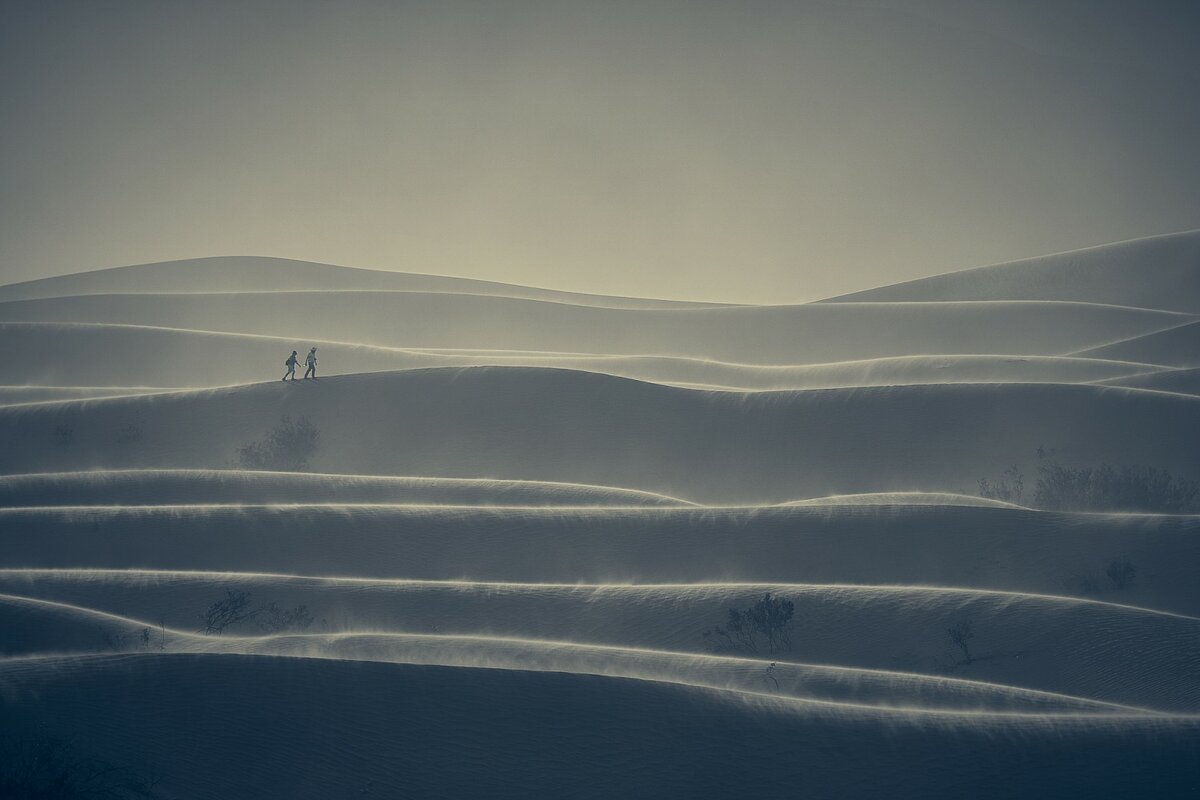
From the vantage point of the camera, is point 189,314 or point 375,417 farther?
point 189,314

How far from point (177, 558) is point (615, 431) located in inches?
747

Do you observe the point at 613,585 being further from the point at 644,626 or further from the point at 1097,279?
the point at 1097,279

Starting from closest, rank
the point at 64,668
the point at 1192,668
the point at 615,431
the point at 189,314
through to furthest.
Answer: the point at 64,668 → the point at 1192,668 → the point at 615,431 → the point at 189,314

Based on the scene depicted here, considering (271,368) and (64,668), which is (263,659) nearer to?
(64,668)

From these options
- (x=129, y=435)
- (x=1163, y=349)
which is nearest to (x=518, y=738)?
(x=129, y=435)

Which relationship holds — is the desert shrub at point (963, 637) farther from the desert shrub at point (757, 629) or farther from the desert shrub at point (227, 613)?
the desert shrub at point (227, 613)

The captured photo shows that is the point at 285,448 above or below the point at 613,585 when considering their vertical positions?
above

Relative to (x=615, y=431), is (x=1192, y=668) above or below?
below

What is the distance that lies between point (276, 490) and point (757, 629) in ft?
55.9

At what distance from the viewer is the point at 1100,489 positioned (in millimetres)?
33906

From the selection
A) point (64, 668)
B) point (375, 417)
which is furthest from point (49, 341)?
point (64, 668)

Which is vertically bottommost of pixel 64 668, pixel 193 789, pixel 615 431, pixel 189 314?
pixel 193 789

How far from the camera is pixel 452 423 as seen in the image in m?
41.7

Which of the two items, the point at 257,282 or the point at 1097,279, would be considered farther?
the point at 257,282
